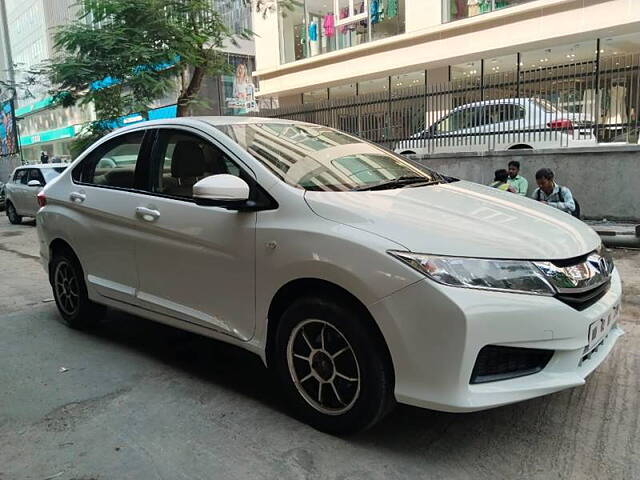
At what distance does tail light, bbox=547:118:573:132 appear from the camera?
30.5 ft

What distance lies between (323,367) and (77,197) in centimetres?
270

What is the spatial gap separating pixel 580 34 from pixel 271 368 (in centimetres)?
1555

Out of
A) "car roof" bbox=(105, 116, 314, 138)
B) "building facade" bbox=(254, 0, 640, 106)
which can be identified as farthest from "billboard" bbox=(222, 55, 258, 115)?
"car roof" bbox=(105, 116, 314, 138)

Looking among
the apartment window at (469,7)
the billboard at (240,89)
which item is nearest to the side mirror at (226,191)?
the apartment window at (469,7)

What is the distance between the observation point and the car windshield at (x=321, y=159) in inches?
125

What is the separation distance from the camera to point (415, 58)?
1878cm

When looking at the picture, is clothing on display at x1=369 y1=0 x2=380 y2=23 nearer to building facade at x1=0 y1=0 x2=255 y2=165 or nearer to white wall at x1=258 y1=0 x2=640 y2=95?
white wall at x1=258 y1=0 x2=640 y2=95

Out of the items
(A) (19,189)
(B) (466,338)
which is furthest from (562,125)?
(A) (19,189)

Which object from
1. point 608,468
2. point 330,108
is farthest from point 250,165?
point 330,108

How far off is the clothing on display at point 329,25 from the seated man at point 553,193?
51.4 ft

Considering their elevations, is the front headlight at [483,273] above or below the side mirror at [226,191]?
below

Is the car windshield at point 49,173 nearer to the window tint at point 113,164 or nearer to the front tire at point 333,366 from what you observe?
the window tint at point 113,164

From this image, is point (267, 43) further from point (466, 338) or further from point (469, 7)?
point (466, 338)

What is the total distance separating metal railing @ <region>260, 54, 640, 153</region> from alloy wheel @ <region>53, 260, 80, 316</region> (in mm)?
7758
